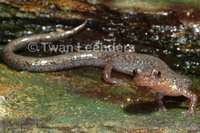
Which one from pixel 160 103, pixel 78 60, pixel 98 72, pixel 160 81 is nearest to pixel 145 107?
pixel 160 103

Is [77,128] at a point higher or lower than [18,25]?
lower

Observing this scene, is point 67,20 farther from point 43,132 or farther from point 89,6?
point 43,132

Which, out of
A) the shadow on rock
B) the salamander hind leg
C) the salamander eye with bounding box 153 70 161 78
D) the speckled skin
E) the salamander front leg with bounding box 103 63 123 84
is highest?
the salamander eye with bounding box 153 70 161 78

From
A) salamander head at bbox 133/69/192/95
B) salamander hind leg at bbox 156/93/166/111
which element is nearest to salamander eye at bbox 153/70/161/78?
salamander head at bbox 133/69/192/95

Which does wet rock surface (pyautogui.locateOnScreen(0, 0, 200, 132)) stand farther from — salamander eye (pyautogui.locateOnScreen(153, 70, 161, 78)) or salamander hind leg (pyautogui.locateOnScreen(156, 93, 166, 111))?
salamander eye (pyautogui.locateOnScreen(153, 70, 161, 78))

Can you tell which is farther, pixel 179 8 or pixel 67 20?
pixel 67 20

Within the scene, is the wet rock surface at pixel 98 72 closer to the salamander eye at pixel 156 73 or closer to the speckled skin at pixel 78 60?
the speckled skin at pixel 78 60

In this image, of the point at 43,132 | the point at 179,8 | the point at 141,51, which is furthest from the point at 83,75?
the point at 179,8

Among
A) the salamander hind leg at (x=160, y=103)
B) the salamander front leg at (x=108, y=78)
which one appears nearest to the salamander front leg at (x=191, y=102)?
the salamander hind leg at (x=160, y=103)

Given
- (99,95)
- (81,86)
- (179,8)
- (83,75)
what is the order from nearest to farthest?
(99,95), (81,86), (83,75), (179,8)
